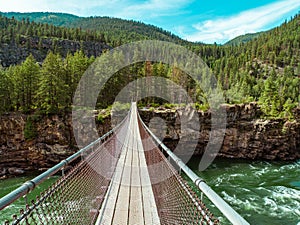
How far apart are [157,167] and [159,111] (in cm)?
1448

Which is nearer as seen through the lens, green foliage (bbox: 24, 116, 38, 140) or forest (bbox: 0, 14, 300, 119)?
green foliage (bbox: 24, 116, 38, 140)

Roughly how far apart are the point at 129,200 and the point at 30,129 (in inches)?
563

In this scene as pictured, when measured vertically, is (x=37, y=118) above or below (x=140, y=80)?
below

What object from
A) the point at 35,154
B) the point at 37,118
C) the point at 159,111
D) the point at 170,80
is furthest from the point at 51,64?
the point at 170,80

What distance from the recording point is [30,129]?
49.5 feet

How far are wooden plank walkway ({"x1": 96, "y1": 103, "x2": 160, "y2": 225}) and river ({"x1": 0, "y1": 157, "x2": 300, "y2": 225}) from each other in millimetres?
5354

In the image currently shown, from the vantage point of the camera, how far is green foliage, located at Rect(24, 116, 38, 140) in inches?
591

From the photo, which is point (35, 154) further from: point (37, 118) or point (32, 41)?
point (32, 41)

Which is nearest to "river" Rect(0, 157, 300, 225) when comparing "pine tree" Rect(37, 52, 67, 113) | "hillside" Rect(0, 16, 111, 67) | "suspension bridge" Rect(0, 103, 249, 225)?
"pine tree" Rect(37, 52, 67, 113)

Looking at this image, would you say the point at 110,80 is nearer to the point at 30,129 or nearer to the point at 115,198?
the point at 30,129

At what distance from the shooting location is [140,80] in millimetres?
24344

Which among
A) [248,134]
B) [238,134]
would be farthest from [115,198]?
[248,134]

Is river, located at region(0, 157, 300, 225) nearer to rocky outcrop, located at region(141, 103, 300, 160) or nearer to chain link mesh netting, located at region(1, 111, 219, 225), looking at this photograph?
rocky outcrop, located at region(141, 103, 300, 160)

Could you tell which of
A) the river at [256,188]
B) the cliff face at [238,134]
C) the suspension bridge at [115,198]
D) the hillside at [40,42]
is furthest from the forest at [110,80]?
the suspension bridge at [115,198]
